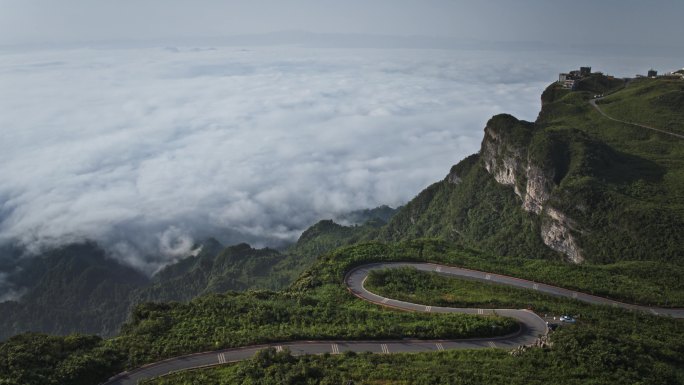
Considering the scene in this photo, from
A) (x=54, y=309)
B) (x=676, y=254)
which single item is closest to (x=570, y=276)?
(x=676, y=254)

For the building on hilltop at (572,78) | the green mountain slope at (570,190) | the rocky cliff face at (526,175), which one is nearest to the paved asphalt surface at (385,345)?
the green mountain slope at (570,190)

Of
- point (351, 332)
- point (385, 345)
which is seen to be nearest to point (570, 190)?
point (385, 345)

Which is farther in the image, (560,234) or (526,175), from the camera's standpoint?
(526,175)

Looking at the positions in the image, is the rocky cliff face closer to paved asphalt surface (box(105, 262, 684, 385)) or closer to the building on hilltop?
paved asphalt surface (box(105, 262, 684, 385))

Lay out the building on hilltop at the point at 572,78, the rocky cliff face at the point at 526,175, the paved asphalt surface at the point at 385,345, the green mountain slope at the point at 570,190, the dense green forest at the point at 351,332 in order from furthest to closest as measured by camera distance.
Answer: the building on hilltop at the point at 572,78
the rocky cliff face at the point at 526,175
the green mountain slope at the point at 570,190
the paved asphalt surface at the point at 385,345
the dense green forest at the point at 351,332

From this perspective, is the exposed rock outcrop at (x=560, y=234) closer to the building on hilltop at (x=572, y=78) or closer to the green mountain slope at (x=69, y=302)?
the building on hilltop at (x=572, y=78)

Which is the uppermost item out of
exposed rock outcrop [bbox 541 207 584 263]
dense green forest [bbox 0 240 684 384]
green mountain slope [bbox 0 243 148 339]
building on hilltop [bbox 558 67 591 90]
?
building on hilltop [bbox 558 67 591 90]

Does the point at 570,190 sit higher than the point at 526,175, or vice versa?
the point at 570,190

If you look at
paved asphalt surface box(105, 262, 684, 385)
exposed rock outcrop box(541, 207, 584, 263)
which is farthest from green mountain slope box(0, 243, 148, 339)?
paved asphalt surface box(105, 262, 684, 385)

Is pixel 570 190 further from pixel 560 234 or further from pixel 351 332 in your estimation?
pixel 351 332
